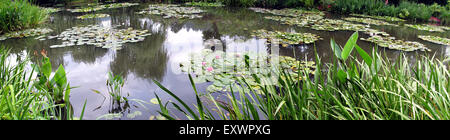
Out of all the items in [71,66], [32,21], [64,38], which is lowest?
[71,66]

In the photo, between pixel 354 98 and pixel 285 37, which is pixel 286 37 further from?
pixel 354 98

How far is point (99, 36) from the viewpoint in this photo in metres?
4.60

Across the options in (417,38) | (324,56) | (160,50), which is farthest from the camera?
(417,38)

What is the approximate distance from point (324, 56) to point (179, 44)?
8.16 feet

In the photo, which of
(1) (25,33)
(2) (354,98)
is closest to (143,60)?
(2) (354,98)

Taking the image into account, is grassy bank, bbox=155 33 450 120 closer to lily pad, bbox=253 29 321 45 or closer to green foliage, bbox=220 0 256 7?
lily pad, bbox=253 29 321 45

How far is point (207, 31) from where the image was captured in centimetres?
556

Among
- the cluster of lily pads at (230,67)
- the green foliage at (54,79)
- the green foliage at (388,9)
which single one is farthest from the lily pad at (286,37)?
the green foliage at (388,9)

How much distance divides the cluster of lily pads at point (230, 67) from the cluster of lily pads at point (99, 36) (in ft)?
5.17

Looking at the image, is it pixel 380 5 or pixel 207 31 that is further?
pixel 380 5

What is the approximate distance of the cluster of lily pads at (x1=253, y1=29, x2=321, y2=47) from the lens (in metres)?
4.37

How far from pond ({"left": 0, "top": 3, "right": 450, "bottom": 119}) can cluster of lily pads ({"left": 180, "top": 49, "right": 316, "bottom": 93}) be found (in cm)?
16
